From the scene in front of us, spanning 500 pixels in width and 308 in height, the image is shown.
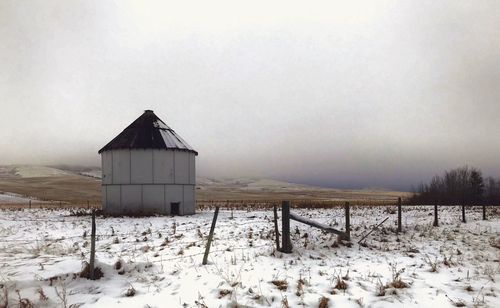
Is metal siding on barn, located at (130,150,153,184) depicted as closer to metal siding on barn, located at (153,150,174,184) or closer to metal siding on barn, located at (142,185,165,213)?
metal siding on barn, located at (153,150,174,184)

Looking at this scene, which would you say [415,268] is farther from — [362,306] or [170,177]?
[170,177]

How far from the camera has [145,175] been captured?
84.5 ft

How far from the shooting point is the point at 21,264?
8.42 metres

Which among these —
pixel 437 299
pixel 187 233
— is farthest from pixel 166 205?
pixel 437 299

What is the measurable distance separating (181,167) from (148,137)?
3.38 meters

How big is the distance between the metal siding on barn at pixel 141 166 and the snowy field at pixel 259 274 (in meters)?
12.7

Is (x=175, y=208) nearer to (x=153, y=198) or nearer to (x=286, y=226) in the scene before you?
(x=153, y=198)

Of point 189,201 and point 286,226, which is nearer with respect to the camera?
point 286,226

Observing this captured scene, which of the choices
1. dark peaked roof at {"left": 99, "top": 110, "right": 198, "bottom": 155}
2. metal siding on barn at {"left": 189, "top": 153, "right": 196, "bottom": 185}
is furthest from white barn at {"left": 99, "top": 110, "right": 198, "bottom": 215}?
metal siding on barn at {"left": 189, "top": 153, "right": 196, "bottom": 185}

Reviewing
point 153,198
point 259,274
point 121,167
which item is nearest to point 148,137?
point 121,167

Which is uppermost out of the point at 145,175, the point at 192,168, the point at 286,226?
the point at 192,168

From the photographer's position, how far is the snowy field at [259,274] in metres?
6.73

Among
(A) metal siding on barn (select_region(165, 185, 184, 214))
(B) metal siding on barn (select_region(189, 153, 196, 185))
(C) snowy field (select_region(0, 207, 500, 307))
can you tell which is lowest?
(C) snowy field (select_region(0, 207, 500, 307))

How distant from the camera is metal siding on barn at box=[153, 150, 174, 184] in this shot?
25.9 m
